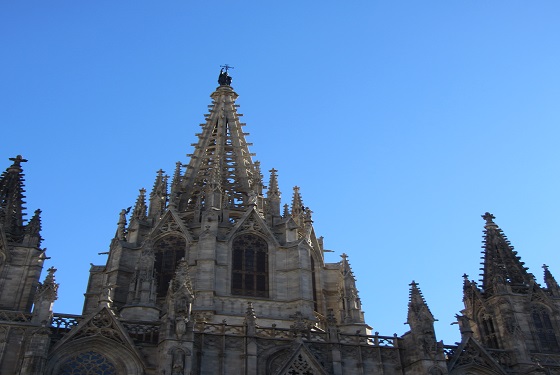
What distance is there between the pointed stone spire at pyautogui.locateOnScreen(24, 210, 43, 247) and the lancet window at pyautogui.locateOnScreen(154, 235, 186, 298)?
6988mm

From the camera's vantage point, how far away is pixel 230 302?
35.9 metres

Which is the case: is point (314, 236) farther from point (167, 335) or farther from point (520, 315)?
point (167, 335)

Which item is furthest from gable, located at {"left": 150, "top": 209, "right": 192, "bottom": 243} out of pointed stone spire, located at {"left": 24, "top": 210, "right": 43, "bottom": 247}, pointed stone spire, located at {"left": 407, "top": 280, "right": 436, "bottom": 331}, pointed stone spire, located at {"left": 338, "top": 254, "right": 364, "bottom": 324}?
pointed stone spire, located at {"left": 407, "top": 280, "right": 436, "bottom": 331}

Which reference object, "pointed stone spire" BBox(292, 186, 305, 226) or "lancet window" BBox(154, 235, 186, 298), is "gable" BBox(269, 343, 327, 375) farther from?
"pointed stone spire" BBox(292, 186, 305, 226)

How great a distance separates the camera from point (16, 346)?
2778 cm

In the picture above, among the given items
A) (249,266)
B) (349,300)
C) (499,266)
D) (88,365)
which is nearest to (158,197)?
(249,266)

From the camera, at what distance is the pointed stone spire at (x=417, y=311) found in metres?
32.0

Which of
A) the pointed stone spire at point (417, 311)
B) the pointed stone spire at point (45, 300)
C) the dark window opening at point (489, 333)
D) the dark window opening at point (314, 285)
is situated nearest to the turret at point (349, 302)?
the dark window opening at point (314, 285)

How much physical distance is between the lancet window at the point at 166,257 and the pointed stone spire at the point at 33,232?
22.9ft

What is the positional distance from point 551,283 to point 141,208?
25421 millimetres

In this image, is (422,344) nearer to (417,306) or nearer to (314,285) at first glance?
(417,306)

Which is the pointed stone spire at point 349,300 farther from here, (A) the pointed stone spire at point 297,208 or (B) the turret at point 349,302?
(A) the pointed stone spire at point 297,208

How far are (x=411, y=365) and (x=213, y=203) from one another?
53.6ft

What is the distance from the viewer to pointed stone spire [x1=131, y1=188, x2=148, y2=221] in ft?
136
